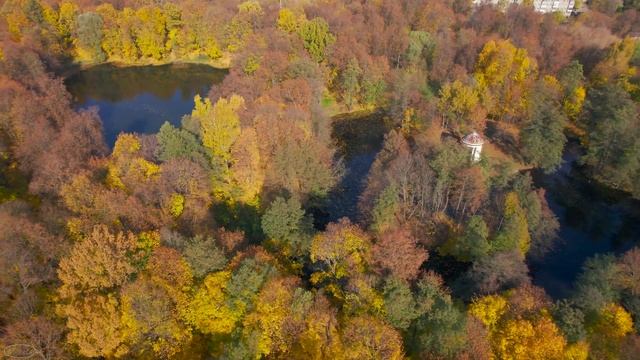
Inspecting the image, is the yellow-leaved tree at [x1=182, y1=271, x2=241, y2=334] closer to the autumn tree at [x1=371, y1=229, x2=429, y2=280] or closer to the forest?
the forest

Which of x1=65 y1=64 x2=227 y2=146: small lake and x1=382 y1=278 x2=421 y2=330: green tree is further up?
x1=382 y1=278 x2=421 y2=330: green tree

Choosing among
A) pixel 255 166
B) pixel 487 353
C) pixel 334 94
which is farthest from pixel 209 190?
pixel 334 94

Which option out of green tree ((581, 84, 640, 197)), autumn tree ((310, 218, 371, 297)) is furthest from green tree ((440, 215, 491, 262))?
green tree ((581, 84, 640, 197))

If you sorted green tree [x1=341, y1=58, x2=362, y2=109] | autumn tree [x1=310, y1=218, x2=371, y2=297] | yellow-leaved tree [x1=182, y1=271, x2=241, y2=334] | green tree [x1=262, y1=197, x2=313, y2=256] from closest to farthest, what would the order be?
yellow-leaved tree [x1=182, y1=271, x2=241, y2=334] → autumn tree [x1=310, y1=218, x2=371, y2=297] → green tree [x1=262, y1=197, x2=313, y2=256] → green tree [x1=341, y1=58, x2=362, y2=109]

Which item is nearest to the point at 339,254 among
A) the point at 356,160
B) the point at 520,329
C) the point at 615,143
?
the point at 520,329

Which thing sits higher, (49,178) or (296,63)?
(296,63)

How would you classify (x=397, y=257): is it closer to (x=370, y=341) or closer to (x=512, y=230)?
(x=370, y=341)

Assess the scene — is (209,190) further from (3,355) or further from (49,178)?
(3,355)

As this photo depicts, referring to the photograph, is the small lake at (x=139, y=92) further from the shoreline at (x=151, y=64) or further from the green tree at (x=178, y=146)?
the green tree at (x=178, y=146)
